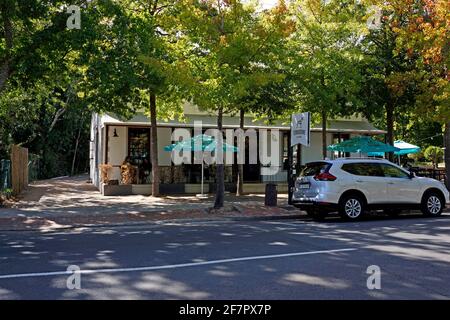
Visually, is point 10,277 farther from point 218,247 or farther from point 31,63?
point 31,63

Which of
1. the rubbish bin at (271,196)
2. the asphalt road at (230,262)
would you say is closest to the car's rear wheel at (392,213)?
the asphalt road at (230,262)

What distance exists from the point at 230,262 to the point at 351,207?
675cm

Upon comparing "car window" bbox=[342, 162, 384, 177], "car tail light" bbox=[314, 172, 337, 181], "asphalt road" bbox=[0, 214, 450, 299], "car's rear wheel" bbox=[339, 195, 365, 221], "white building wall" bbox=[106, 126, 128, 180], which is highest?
"white building wall" bbox=[106, 126, 128, 180]

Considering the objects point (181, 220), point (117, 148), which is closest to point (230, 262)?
point (181, 220)

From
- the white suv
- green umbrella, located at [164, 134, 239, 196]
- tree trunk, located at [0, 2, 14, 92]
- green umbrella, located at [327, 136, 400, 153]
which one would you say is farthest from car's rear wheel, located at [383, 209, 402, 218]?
tree trunk, located at [0, 2, 14, 92]

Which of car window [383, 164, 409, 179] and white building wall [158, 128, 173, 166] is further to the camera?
white building wall [158, 128, 173, 166]

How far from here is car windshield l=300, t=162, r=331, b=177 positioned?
13617 millimetres

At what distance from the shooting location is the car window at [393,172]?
551 inches

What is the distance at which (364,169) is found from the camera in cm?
1386

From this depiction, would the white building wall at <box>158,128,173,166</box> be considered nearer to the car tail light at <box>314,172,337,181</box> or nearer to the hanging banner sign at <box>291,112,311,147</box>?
the hanging banner sign at <box>291,112,311,147</box>

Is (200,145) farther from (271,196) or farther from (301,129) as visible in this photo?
(301,129)

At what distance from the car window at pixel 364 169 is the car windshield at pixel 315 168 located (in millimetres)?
505
